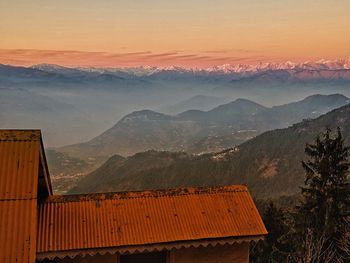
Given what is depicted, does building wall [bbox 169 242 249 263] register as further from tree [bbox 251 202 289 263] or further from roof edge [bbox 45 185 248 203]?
tree [bbox 251 202 289 263]

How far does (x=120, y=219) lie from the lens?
34.9 feet

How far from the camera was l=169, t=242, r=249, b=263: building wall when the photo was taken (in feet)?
36.3

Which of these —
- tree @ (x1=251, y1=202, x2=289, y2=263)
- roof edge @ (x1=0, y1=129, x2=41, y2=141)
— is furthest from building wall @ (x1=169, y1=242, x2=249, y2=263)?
tree @ (x1=251, y1=202, x2=289, y2=263)

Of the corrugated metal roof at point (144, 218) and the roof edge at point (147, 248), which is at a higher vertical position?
the corrugated metal roof at point (144, 218)

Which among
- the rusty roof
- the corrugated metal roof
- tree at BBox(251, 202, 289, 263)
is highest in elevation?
the rusty roof

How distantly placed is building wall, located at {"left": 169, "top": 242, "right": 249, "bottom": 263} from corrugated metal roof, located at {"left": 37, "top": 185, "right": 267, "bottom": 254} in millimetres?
709

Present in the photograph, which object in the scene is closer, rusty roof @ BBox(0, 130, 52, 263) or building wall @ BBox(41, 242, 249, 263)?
rusty roof @ BBox(0, 130, 52, 263)

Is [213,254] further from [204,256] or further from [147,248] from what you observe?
[147,248]

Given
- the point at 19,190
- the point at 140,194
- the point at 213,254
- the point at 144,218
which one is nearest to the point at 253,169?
the point at 213,254

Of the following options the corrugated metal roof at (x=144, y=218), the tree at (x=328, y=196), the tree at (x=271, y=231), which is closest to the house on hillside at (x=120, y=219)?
the corrugated metal roof at (x=144, y=218)

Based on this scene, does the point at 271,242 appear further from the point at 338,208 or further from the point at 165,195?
the point at 165,195

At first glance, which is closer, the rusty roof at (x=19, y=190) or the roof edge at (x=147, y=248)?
the rusty roof at (x=19, y=190)

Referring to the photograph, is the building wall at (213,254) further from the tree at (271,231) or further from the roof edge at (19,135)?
the tree at (271,231)

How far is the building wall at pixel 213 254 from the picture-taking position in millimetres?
11055
